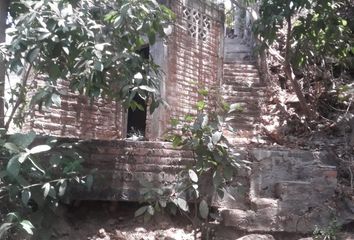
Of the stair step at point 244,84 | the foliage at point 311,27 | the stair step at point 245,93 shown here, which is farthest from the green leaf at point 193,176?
the stair step at point 244,84

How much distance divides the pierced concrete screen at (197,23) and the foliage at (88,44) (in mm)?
2880

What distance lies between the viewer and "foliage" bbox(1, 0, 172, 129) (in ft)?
11.8

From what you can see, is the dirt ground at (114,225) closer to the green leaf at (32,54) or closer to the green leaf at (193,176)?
the green leaf at (193,176)

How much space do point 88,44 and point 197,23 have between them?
3681 millimetres

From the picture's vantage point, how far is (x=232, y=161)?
409 cm

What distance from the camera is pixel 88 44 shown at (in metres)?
3.83

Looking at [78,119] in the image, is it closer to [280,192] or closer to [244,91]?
[280,192]

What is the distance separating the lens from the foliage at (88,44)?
11.8 feet

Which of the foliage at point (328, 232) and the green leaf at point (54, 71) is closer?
the green leaf at point (54, 71)

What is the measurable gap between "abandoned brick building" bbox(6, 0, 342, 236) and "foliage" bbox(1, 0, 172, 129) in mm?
758

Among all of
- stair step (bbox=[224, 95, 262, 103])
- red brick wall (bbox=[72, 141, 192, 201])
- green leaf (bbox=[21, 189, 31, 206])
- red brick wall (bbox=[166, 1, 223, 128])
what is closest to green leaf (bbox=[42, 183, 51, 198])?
green leaf (bbox=[21, 189, 31, 206])

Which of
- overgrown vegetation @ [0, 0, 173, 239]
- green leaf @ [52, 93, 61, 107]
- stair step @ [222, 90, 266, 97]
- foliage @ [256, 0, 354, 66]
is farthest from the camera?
stair step @ [222, 90, 266, 97]

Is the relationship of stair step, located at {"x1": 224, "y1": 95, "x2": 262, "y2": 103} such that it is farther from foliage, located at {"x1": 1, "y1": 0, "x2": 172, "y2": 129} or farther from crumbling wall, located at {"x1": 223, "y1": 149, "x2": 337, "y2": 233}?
foliage, located at {"x1": 1, "y1": 0, "x2": 172, "y2": 129}

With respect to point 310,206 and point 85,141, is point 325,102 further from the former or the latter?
point 85,141
